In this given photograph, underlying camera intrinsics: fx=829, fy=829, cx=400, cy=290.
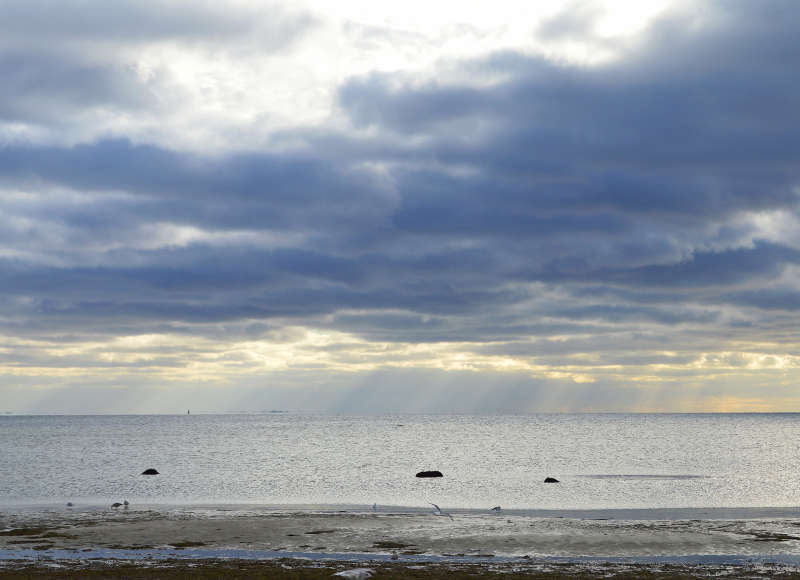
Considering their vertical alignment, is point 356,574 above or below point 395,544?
above

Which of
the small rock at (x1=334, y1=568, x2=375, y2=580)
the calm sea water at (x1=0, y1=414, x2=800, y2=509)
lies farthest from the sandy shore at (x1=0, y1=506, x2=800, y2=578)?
the calm sea water at (x1=0, y1=414, x2=800, y2=509)

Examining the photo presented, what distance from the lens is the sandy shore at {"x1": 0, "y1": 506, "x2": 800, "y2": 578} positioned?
1389 inches

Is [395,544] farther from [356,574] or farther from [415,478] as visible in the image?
[415,478]

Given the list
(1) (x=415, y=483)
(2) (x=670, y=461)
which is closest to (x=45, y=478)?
(1) (x=415, y=483)

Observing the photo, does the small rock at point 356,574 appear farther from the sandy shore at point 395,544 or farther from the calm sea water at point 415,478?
the calm sea water at point 415,478

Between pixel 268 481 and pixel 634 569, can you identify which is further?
pixel 268 481

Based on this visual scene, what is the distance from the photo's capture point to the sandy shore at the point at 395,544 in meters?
35.3

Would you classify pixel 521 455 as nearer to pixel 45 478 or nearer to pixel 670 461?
pixel 670 461

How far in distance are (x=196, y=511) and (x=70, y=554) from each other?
76.8 feet

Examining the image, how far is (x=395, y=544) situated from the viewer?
43.3m

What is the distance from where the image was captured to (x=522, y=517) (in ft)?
190

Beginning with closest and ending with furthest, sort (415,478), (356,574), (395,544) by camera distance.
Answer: (356,574), (395,544), (415,478)

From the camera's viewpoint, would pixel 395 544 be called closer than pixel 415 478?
Yes

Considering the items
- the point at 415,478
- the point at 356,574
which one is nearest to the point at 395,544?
the point at 356,574
